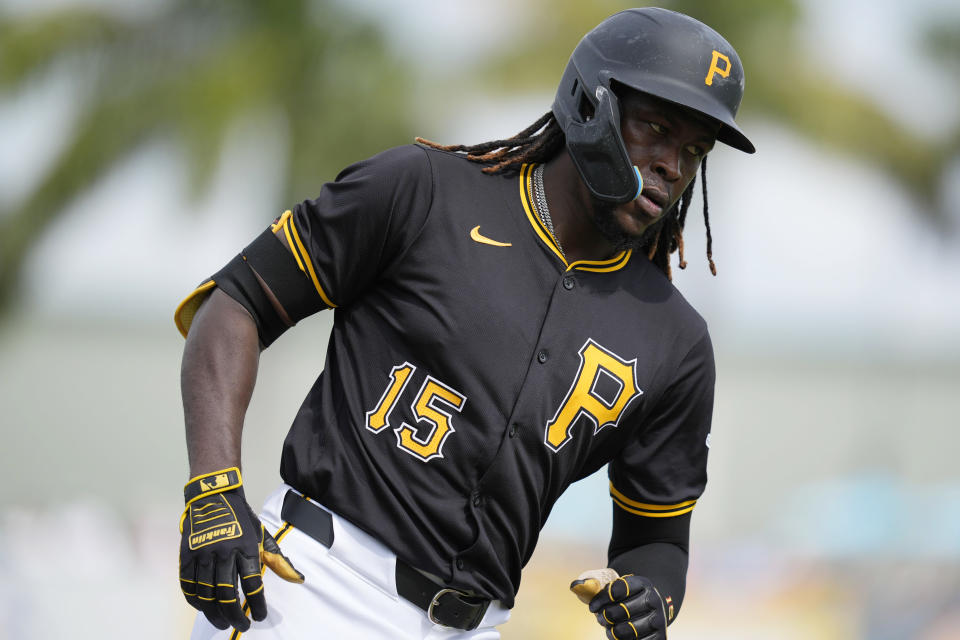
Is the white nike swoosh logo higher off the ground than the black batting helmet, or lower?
lower

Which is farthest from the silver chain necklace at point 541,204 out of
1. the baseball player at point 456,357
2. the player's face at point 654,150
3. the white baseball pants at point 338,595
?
the white baseball pants at point 338,595

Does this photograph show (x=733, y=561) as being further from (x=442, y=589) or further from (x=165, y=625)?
(x=442, y=589)

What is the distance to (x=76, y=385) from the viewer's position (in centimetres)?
2892

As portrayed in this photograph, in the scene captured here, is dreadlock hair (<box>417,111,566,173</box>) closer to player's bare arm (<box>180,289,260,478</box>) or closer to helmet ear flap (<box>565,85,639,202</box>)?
helmet ear flap (<box>565,85,639,202</box>)

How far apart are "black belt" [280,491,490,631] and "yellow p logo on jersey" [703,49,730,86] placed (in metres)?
1.54

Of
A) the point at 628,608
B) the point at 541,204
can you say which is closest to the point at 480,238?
the point at 541,204

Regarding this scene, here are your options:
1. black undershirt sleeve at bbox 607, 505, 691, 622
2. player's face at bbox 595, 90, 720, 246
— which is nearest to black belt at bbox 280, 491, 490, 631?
black undershirt sleeve at bbox 607, 505, 691, 622

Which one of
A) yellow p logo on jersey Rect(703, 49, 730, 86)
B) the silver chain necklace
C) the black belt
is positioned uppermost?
yellow p logo on jersey Rect(703, 49, 730, 86)

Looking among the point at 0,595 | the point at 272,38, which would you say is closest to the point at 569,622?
the point at 0,595

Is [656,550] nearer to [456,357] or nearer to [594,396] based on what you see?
[594,396]

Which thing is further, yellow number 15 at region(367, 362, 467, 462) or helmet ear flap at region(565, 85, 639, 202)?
helmet ear flap at region(565, 85, 639, 202)

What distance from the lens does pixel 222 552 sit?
2717mm

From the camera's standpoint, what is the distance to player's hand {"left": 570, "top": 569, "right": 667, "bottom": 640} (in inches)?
132

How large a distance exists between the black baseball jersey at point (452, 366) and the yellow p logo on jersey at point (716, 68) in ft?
1.99
